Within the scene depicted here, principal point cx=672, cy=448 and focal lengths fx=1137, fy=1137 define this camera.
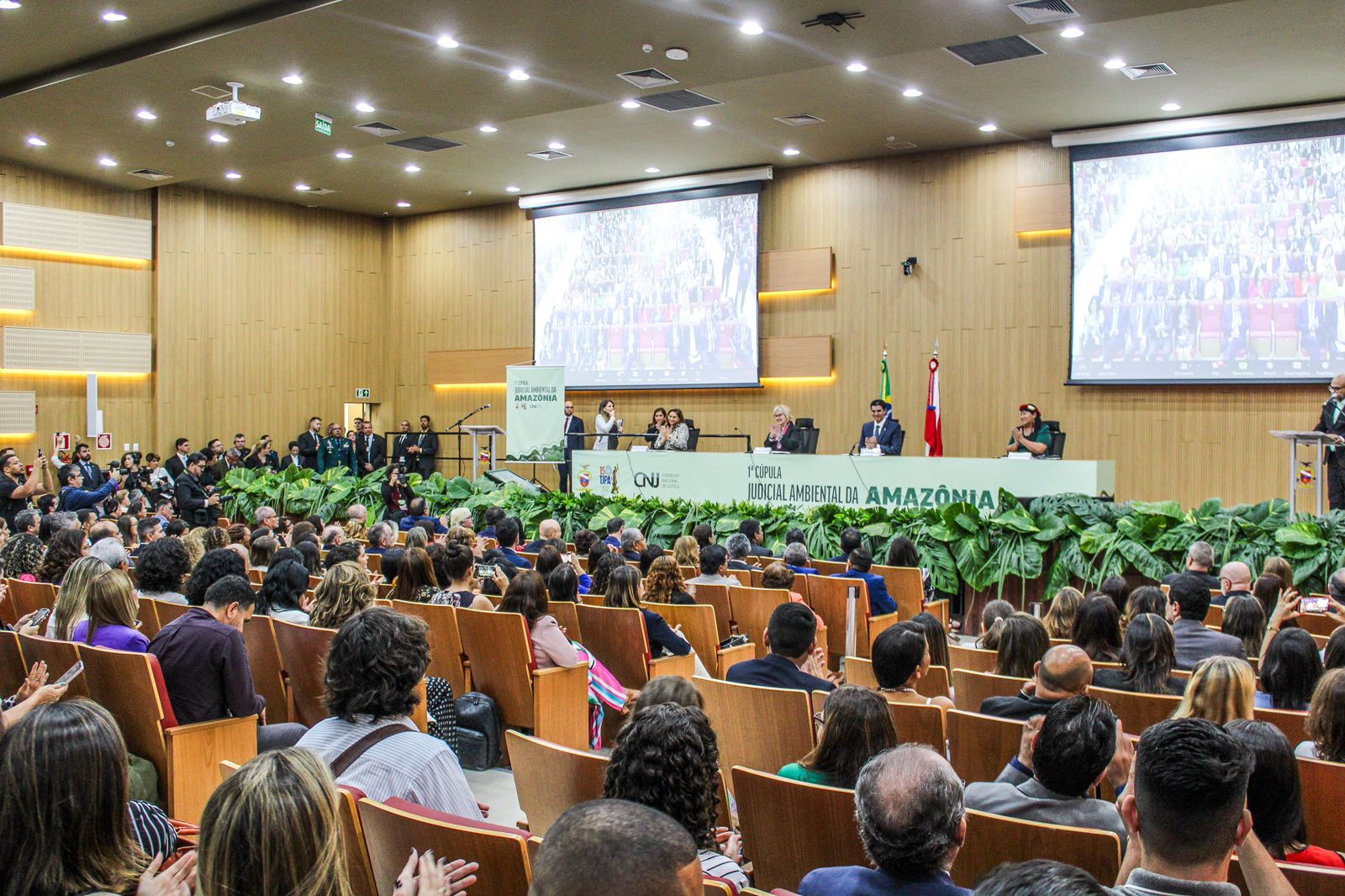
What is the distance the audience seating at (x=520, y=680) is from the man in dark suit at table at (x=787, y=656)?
3.73ft

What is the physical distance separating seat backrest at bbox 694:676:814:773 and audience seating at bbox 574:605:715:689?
1321 mm

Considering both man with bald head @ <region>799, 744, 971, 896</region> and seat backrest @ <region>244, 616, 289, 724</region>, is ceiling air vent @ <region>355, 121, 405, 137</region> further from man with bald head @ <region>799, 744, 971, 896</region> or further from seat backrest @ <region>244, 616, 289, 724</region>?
man with bald head @ <region>799, 744, 971, 896</region>

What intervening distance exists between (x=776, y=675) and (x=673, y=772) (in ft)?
5.58

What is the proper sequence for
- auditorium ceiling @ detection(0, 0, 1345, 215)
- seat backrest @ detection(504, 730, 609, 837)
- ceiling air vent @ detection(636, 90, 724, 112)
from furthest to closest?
1. ceiling air vent @ detection(636, 90, 724, 112)
2. auditorium ceiling @ detection(0, 0, 1345, 215)
3. seat backrest @ detection(504, 730, 609, 837)

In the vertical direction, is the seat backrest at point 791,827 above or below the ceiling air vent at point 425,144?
below

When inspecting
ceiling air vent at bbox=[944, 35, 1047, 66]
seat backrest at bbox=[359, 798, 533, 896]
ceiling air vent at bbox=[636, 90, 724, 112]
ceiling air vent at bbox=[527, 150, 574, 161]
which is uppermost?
ceiling air vent at bbox=[527, 150, 574, 161]

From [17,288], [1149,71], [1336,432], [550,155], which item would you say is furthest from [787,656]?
[17,288]

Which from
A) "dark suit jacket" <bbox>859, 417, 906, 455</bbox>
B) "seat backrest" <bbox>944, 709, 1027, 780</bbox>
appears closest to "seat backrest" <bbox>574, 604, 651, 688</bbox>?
"seat backrest" <bbox>944, 709, 1027, 780</bbox>

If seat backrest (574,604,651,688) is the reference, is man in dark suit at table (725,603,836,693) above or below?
above

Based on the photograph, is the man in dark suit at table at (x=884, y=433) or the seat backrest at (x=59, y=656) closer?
the seat backrest at (x=59, y=656)

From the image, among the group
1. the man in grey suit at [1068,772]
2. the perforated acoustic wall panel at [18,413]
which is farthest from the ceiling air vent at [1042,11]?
the perforated acoustic wall panel at [18,413]

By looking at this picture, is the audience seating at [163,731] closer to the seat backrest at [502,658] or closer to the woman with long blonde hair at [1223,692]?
the seat backrest at [502,658]

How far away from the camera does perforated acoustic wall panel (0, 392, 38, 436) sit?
1387 cm

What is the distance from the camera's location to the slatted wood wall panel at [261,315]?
15.6 metres
